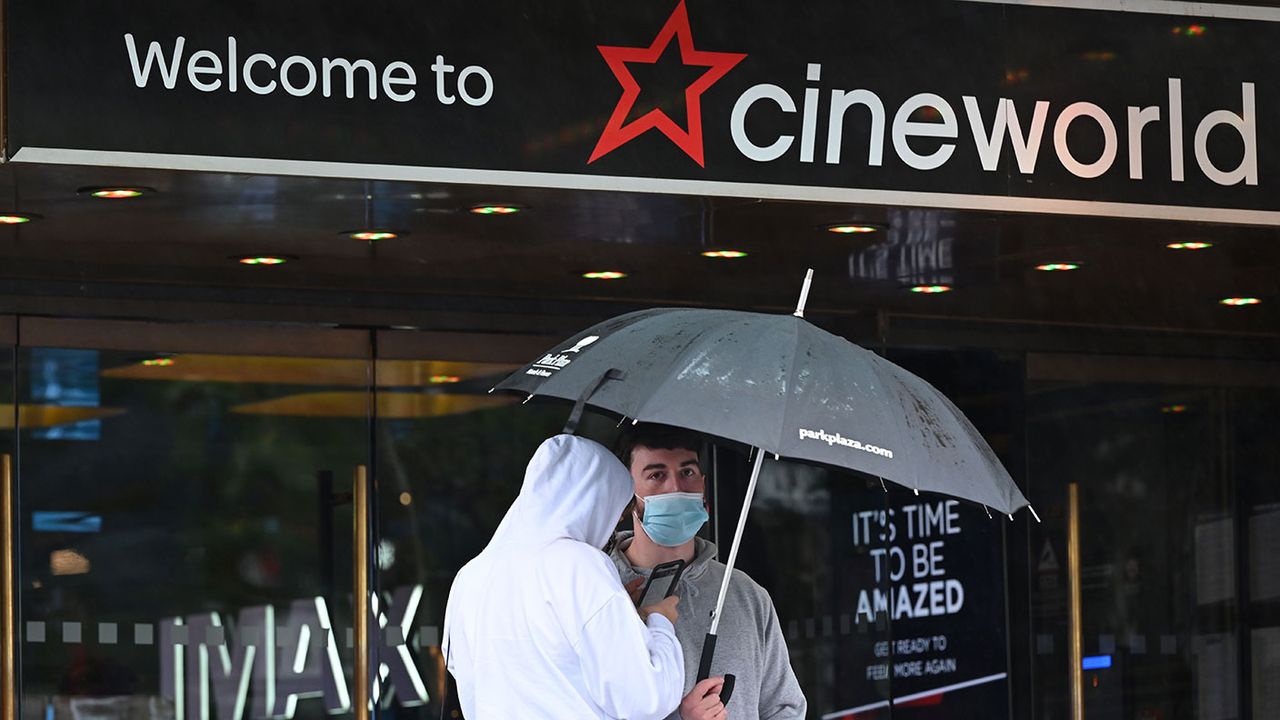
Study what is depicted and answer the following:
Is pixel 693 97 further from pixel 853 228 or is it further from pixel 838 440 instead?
pixel 838 440

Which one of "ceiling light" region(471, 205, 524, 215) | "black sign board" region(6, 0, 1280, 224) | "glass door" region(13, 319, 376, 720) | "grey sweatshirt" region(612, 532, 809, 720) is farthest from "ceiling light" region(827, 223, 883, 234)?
"glass door" region(13, 319, 376, 720)

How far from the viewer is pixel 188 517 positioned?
7.98m

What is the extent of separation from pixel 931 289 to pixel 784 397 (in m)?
4.56

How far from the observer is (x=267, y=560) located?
812cm

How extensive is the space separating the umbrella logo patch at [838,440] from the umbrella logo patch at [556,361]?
0.69 meters

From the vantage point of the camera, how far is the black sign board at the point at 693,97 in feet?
16.7

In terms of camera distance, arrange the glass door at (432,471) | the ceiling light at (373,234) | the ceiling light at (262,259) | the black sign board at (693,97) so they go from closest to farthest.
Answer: the black sign board at (693,97), the ceiling light at (373,234), the ceiling light at (262,259), the glass door at (432,471)

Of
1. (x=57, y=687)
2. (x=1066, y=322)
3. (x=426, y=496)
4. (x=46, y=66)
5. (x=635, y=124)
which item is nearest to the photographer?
(x=46, y=66)

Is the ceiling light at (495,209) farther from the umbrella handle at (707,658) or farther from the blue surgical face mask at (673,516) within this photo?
the umbrella handle at (707,658)

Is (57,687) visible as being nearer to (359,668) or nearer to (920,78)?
(359,668)

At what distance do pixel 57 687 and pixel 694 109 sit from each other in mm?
3907

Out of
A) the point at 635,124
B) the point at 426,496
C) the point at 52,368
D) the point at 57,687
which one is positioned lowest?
the point at 57,687

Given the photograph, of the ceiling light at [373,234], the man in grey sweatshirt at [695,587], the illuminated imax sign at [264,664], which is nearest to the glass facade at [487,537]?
the illuminated imax sign at [264,664]

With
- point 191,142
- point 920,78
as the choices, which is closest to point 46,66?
point 191,142
